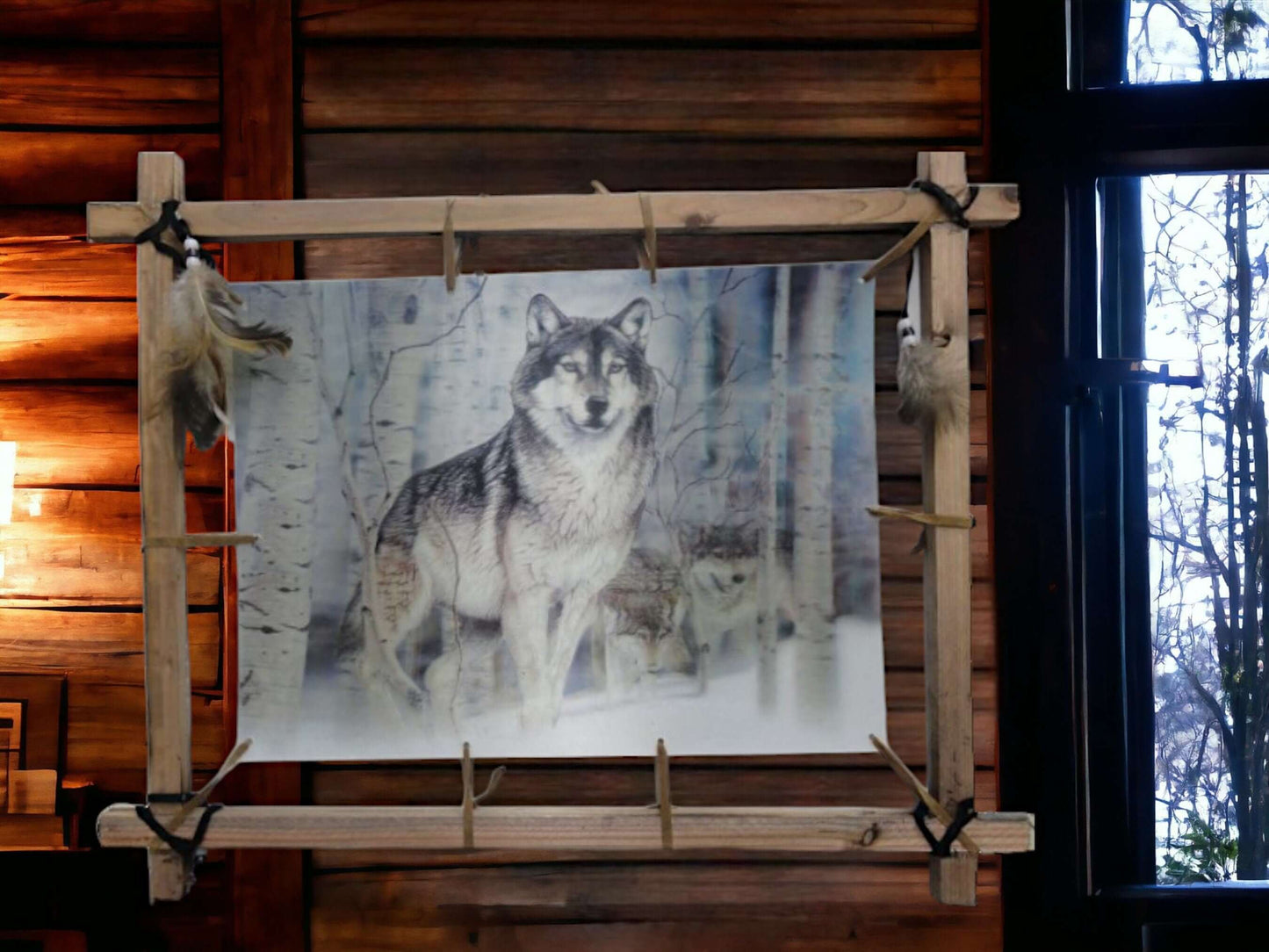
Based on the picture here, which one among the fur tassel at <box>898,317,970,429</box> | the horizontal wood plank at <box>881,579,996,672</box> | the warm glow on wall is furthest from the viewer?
the horizontal wood plank at <box>881,579,996,672</box>

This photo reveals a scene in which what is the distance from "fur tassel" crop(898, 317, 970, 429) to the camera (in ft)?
3.84

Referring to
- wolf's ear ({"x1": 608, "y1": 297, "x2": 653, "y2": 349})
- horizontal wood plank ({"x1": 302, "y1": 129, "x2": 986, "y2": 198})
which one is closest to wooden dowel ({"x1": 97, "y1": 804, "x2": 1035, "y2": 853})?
wolf's ear ({"x1": 608, "y1": 297, "x2": 653, "y2": 349})

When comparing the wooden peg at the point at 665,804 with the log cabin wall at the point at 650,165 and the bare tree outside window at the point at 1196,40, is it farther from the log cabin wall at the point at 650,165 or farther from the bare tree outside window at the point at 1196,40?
the bare tree outside window at the point at 1196,40

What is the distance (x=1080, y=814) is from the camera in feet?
4.87

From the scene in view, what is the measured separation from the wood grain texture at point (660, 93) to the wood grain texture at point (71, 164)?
335 millimetres

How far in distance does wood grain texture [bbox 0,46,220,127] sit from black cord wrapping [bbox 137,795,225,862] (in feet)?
3.69

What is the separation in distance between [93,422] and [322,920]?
0.95 metres

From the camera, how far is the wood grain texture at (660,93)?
1507mm

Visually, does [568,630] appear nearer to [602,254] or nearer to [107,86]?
[602,254]

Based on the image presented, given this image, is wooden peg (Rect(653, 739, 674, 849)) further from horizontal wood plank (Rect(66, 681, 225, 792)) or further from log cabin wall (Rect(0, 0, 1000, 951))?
horizontal wood plank (Rect(66, 681, 225, 792))

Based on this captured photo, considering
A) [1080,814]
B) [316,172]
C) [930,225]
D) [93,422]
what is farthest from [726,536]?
[93,422]

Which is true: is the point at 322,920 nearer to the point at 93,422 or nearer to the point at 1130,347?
the point at 93,422

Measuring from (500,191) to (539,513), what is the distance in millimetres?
610

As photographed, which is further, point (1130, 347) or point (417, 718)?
point (1130, 347)
